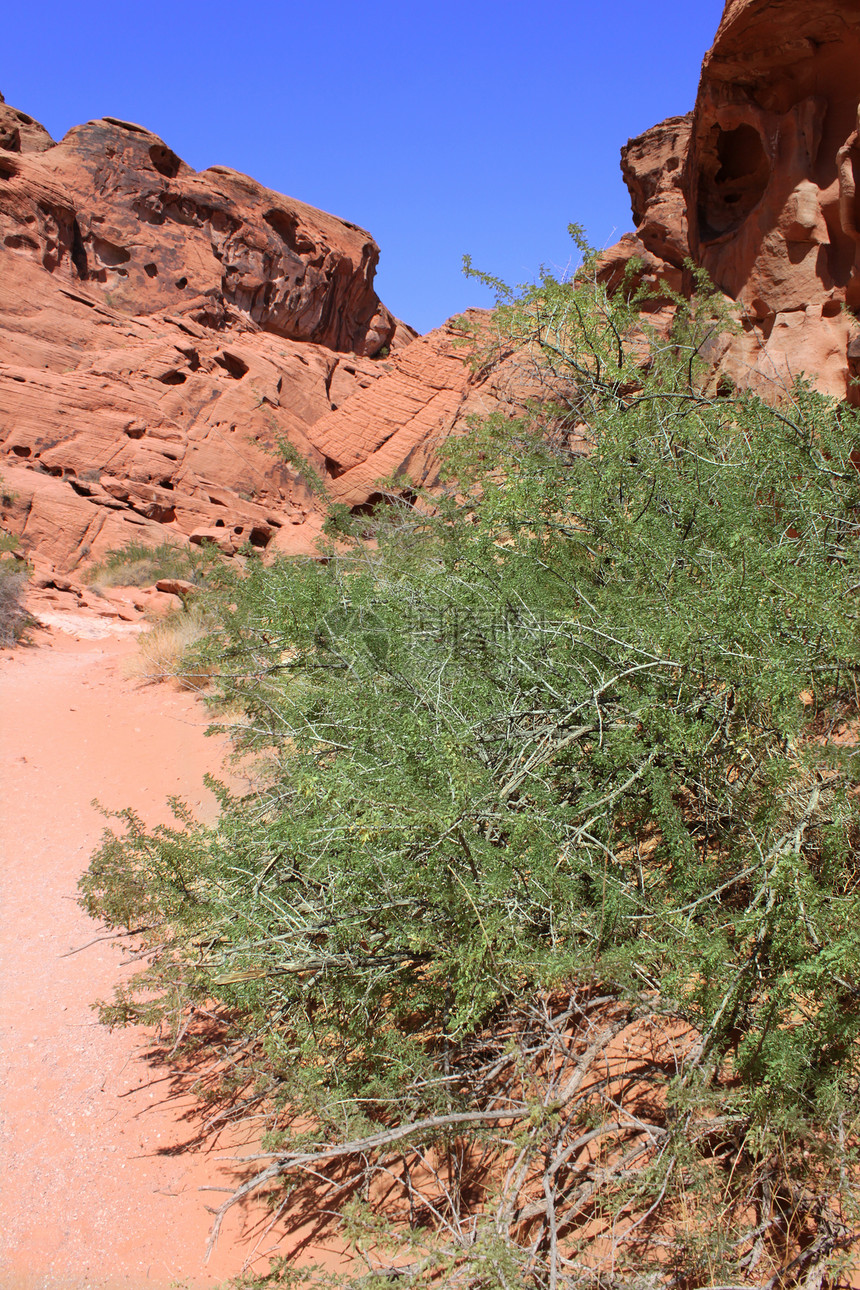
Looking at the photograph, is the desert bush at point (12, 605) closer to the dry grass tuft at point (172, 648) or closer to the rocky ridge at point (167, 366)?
the dry grass tuft at point (172, 648)

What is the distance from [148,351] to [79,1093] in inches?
889

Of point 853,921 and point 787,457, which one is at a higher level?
point 787,457

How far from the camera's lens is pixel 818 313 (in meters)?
8.02

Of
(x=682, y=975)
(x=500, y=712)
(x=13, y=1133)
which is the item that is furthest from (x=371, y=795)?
(x=13, y=1133)

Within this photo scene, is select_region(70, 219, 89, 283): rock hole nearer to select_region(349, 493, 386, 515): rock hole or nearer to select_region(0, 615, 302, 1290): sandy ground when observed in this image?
select_region(349, 493, 386, 515): rock hole

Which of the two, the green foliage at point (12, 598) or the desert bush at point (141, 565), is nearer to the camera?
the green foliage at point (12, 598)

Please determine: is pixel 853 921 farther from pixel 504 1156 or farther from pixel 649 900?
pixel 504 1156

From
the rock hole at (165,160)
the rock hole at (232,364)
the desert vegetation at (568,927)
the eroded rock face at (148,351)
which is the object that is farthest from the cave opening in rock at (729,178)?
the rock hole at (165,160)

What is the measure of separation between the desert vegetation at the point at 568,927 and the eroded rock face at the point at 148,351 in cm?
1394

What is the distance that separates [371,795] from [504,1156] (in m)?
1.35

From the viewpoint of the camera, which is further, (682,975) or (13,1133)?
(13,1133)

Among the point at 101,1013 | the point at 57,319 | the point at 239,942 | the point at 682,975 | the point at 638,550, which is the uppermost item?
the point at 57,319

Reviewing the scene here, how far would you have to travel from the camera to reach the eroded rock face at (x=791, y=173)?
7461 mm

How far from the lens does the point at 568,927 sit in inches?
96.3
